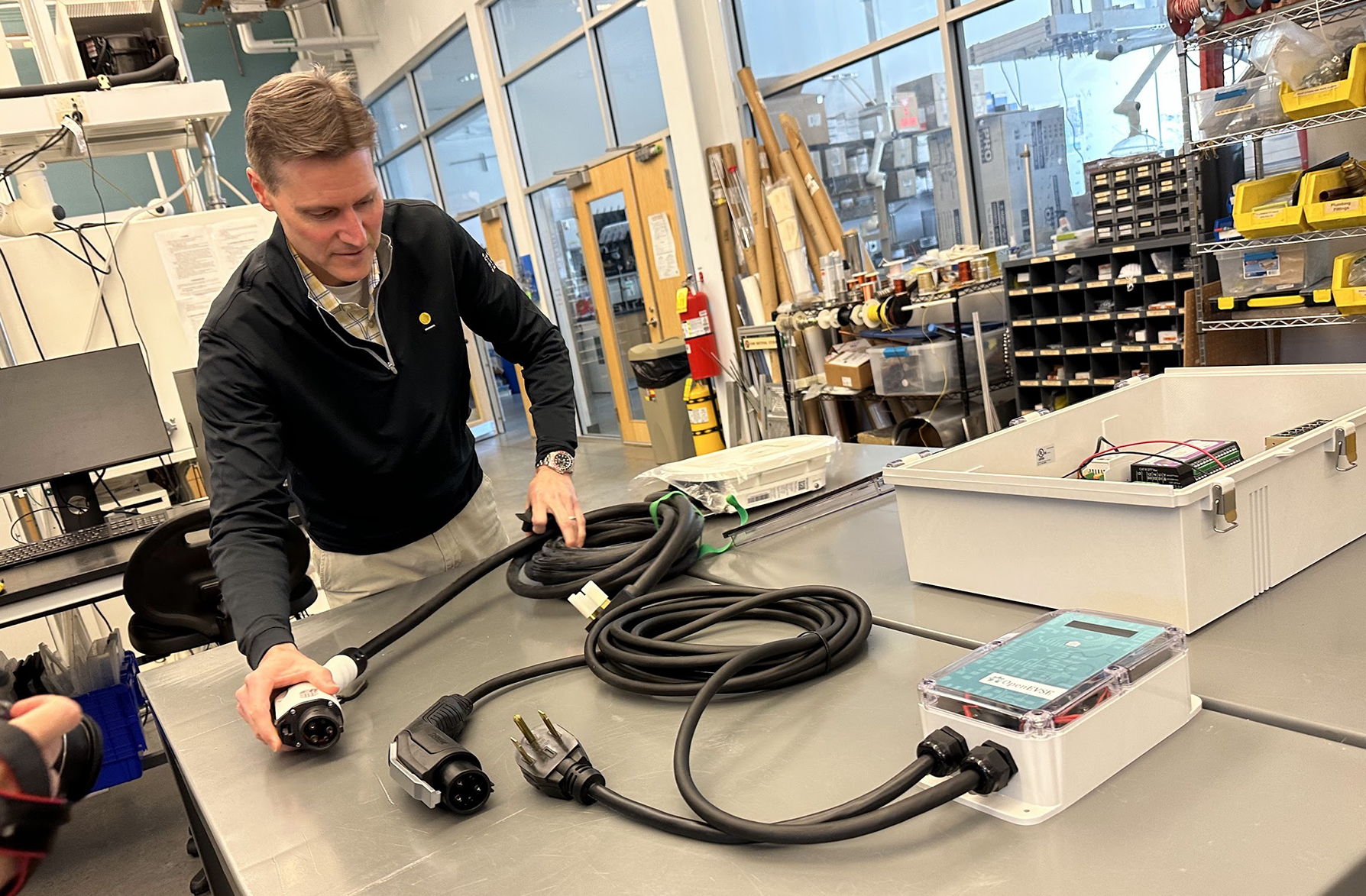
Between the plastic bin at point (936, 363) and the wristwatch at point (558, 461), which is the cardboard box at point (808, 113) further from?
the wristwatch at point (558, 461)

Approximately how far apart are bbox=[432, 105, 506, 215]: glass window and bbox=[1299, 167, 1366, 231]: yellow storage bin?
244 inches

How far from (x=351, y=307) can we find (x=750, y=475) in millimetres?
696

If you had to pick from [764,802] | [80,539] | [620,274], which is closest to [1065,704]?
[764,802]

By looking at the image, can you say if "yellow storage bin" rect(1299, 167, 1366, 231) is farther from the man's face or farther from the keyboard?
the keyboard

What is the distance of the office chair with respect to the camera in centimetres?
241

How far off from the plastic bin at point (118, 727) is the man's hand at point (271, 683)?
6.31ft

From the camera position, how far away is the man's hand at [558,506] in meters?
1.33

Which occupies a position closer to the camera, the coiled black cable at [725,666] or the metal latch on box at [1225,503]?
the coiled black cable at [725,666]

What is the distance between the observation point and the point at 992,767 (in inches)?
25.3

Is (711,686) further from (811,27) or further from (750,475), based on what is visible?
(811,27)

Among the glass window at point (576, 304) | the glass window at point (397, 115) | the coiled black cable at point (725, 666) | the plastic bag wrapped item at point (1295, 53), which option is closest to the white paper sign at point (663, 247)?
the glass window at point (576, 304)

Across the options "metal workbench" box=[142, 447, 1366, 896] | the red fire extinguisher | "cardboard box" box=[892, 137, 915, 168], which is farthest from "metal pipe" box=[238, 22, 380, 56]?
"metal workbench" box=[142, 447, 1366, 896]

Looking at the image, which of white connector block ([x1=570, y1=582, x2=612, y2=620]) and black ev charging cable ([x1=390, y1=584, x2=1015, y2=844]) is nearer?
black ev charging cable ([x1=390, y1=584, x2=1015, y2=844])

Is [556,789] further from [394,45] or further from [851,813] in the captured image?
[394,45]
